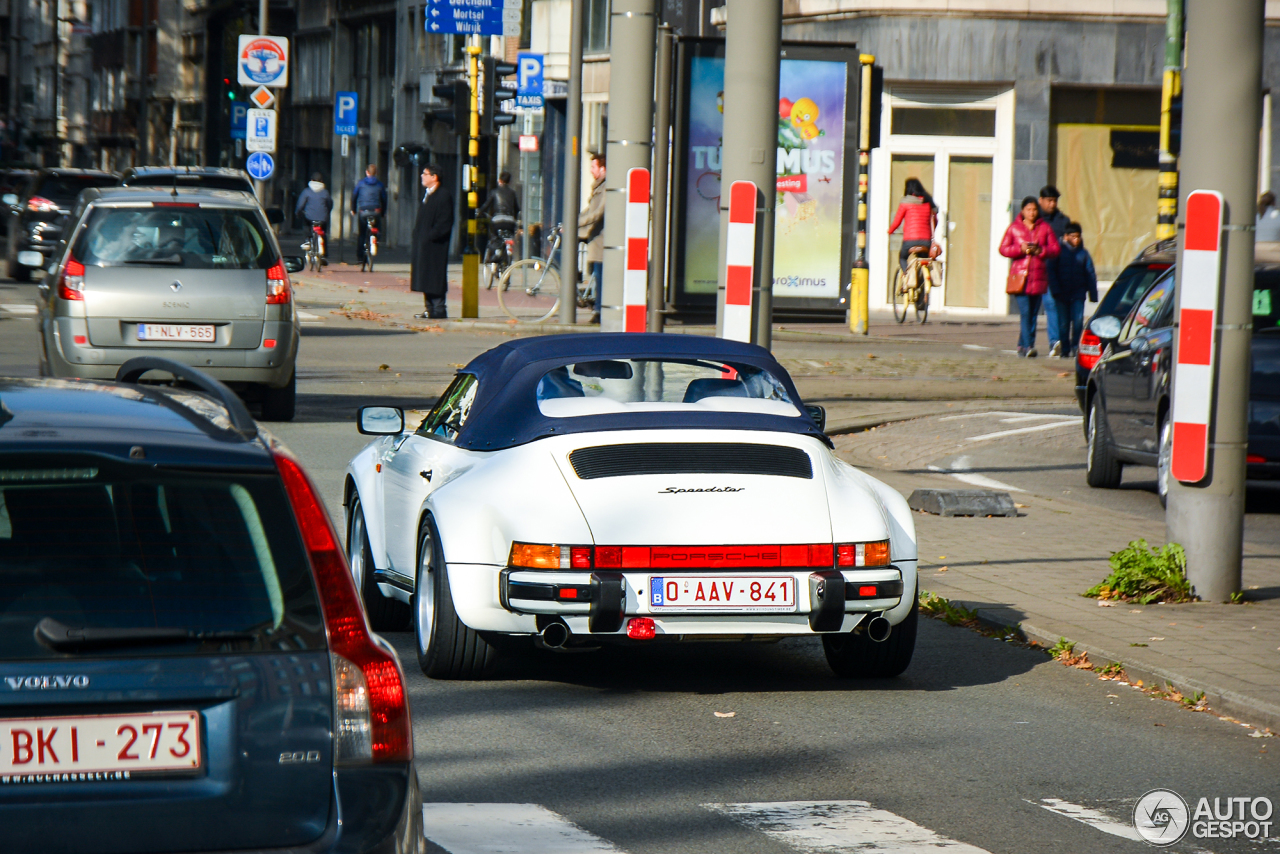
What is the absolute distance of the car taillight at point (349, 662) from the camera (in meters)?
3.34

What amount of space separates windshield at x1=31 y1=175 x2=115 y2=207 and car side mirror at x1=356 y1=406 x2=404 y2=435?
89.4 ft

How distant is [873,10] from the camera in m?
31.6

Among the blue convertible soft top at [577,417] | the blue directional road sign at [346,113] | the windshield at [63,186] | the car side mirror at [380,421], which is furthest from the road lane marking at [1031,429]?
the blue directional road sign at [346,113]

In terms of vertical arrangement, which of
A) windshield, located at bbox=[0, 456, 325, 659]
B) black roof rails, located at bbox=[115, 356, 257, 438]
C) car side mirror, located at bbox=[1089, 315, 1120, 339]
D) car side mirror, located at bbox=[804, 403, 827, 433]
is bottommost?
car side mirror, located at bbox=[804, 403, 827, 433]

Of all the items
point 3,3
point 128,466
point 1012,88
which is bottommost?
point 128,466

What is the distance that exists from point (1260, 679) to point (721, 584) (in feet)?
7.15

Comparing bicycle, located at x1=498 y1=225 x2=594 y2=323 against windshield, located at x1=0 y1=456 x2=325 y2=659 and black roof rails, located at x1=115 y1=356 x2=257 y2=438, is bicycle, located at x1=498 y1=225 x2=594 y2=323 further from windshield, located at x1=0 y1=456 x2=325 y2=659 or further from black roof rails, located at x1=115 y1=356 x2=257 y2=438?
windshield, located at x1=0 y1=456 x2=325 y2=659

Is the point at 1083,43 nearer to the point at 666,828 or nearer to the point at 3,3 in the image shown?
the point at 666,828

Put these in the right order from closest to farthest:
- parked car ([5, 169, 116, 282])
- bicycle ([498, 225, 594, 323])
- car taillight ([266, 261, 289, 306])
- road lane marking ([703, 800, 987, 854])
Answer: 1. road lane marking ([703, 800, 987, 854])
2. car taillight ([266, 261, 289, 306])
3. bicycle ([498, 225, 594, 323])
4. parked car ([5, 169, 116, 282])

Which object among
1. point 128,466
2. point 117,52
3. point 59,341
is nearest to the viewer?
point 128,466

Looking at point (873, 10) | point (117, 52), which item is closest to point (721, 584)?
point (873, 10)

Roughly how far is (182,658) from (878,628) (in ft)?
12.5

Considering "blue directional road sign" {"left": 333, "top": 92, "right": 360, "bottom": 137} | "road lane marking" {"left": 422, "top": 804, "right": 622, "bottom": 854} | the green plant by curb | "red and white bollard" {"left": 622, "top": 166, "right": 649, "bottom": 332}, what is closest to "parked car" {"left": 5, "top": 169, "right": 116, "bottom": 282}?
"blue directional road sign" {"left": 333, "top": 92, "right": 360, "bottom": 137}

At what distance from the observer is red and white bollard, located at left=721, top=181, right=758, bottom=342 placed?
11070 millimetres
